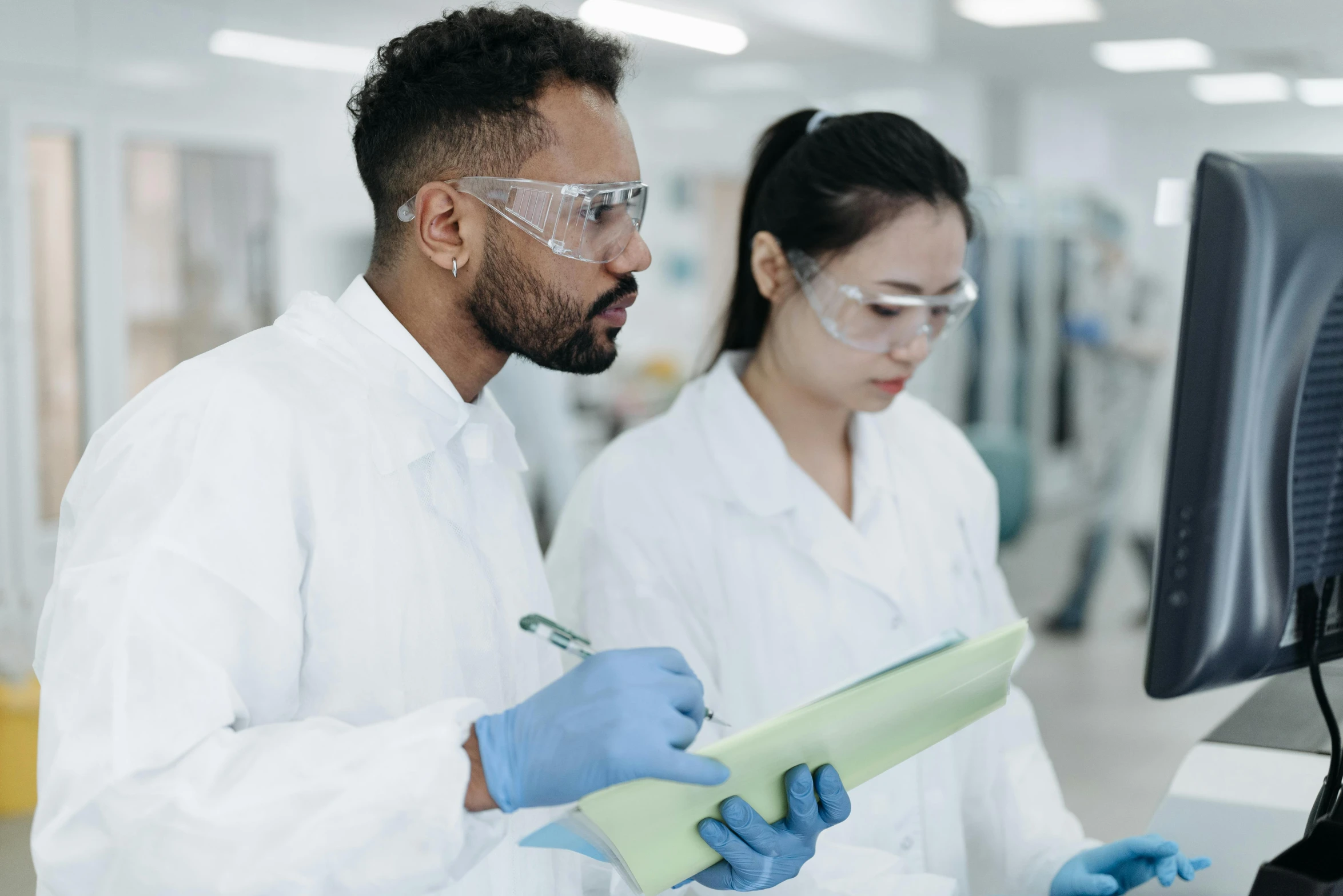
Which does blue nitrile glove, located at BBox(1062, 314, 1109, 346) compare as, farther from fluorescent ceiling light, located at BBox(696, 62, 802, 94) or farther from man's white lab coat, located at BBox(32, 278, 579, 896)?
man's white lab coat, located at BBox(32, 278, 579, 896)

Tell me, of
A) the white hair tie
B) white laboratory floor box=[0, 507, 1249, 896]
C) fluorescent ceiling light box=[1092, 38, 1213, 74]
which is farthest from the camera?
fluorescent ceiling light box=[1092, 38, 1213, 74]

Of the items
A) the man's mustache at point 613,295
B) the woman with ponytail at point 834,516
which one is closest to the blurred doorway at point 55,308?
the woman with ponytail at point 834,516

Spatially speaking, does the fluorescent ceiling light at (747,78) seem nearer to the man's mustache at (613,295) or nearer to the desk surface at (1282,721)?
the desk surface at (1282,721)

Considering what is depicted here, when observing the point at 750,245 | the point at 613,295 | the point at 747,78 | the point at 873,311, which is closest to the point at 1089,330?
the point at 747,78

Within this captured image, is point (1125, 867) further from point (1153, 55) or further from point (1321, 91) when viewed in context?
point (1321, 91)

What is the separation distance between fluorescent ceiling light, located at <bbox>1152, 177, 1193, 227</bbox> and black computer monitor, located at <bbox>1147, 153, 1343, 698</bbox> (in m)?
0.05

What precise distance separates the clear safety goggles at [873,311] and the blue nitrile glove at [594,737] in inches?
27.7

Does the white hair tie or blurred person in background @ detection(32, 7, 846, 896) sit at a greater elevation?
the white hair tie

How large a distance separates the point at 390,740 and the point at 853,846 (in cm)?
61

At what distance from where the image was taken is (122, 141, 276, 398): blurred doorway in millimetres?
3928

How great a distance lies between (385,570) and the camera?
0.97m

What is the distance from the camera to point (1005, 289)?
23.1 ft

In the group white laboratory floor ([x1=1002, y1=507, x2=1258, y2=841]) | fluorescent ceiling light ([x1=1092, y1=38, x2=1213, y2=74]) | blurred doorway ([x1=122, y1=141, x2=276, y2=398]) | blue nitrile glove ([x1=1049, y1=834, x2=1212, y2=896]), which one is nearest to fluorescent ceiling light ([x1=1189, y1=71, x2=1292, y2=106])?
fluorescent ceiling light ([x1=1092, y1=38, x2=1213, y2=74])

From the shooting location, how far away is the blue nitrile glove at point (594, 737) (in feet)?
2.55
